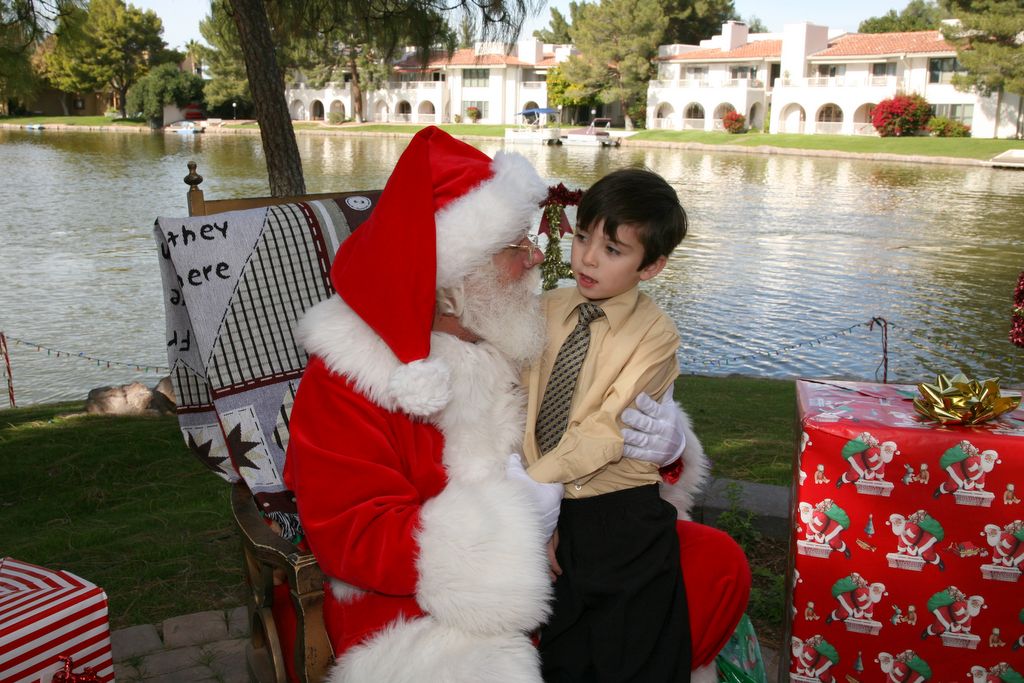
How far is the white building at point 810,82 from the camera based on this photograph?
39375 millimetres

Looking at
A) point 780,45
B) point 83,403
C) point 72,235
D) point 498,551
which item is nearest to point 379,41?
point 83,403

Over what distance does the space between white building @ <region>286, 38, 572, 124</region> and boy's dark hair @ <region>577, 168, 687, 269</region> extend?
51.0 m

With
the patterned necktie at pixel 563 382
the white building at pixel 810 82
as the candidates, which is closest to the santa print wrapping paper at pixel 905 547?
the patterned necktie at pixel 563 382

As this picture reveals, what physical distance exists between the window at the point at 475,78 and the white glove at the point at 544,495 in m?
54.6

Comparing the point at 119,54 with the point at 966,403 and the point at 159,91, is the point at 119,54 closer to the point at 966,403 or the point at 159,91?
the point at 159,91

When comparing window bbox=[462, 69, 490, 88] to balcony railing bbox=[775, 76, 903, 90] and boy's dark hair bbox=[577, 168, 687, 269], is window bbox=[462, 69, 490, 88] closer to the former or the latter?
balcony railing bbox=[775, 76, 903, 90]

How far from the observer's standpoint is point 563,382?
87.4 inches

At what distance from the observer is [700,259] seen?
14617mm

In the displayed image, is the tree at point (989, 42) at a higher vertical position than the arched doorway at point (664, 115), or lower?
higher

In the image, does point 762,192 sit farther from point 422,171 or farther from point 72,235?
point 422,171

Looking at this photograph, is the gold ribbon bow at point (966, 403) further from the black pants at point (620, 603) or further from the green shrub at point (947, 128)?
the green shrub at point (947, 128)

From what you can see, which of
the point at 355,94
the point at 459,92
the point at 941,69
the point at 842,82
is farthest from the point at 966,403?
the point at 459,92

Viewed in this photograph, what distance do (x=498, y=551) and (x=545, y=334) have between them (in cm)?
62

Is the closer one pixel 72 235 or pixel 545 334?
pixel 545 334
